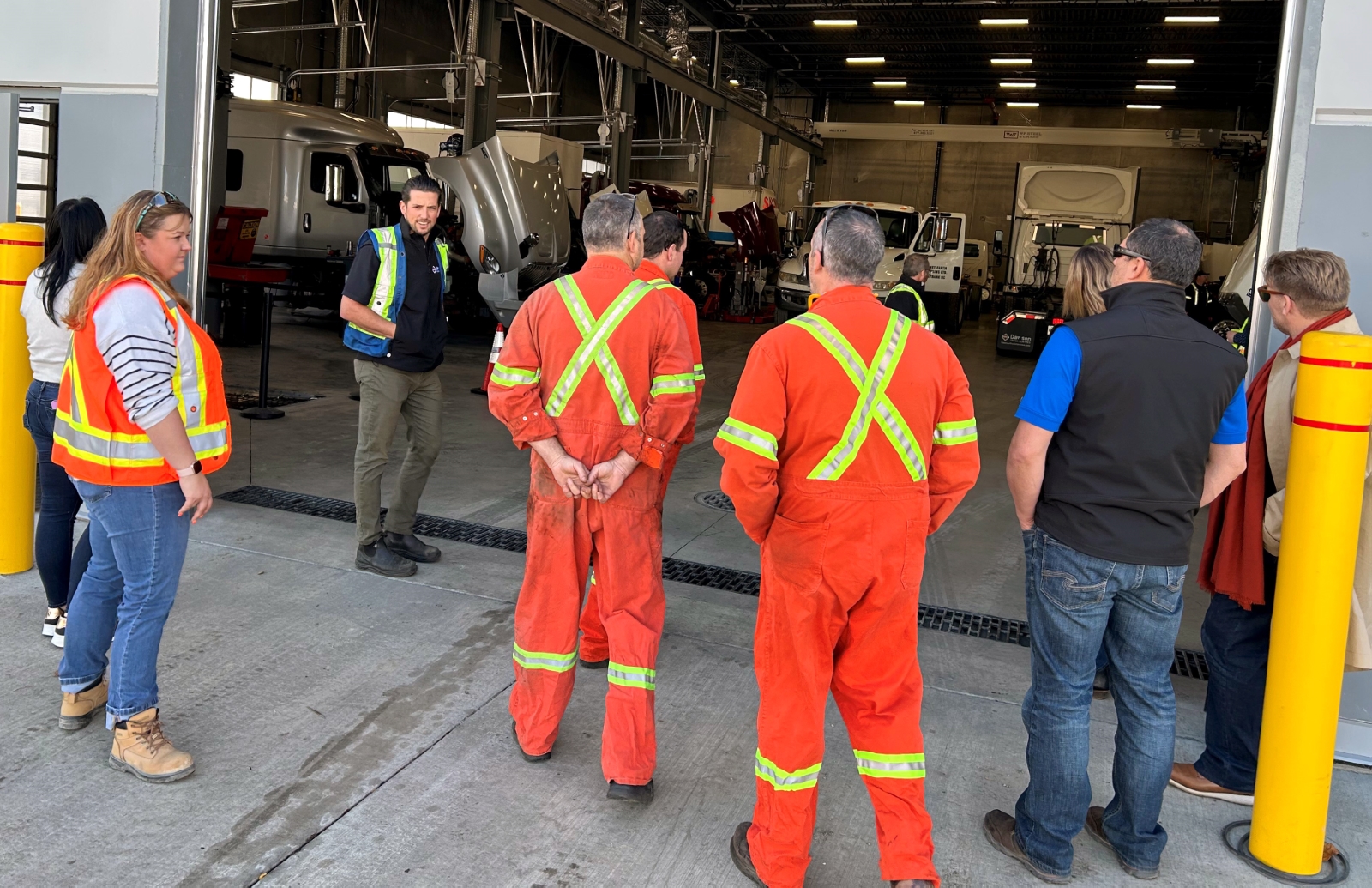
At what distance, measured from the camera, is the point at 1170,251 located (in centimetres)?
274

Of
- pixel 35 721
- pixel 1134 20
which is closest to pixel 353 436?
pixel 35 721

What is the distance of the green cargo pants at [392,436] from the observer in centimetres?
477

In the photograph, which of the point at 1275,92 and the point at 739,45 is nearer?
the point at 1275,92

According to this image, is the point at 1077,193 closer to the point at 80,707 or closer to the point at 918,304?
the point at 918,304

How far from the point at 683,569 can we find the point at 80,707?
9.20 feet

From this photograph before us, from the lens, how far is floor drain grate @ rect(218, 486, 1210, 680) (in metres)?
4.77

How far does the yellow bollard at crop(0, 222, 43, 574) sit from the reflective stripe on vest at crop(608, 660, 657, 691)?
290 cm

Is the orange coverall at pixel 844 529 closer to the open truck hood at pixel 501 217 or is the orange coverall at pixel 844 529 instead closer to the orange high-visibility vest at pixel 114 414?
the orange high-visibility vest at pixel 114 414

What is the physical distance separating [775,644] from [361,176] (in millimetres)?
13021

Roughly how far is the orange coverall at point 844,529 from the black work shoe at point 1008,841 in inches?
17.3

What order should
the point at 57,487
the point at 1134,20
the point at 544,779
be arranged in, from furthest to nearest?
the point at 1134,20 → the point at 57,487 → the point at 544,779

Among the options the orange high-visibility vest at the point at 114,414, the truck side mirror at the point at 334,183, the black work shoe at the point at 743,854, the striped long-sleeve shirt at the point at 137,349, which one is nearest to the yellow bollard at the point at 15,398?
the orange high-visibility vest at the point at 114,414

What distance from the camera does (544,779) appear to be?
322cm

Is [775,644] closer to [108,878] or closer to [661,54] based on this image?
[108,878]
